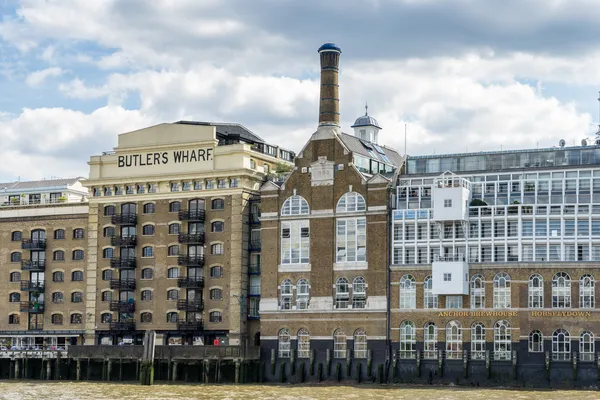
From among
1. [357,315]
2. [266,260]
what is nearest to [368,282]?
[357,315]

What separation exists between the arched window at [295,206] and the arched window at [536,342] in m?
22.3

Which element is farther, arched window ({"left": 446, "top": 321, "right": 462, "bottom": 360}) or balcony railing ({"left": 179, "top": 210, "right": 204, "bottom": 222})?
balcony railing ({"left": 179, "top": 210, "right": 204, "bottom": 222})

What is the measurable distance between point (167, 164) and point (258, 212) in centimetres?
1003

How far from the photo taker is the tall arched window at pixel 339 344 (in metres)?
104

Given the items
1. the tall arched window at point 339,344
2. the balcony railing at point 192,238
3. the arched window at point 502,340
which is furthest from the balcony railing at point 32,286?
the arched window at point 502,340

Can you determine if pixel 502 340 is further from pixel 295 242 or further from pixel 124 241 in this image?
pixel 124 241

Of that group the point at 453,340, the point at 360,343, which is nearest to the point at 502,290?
the point at 453,340

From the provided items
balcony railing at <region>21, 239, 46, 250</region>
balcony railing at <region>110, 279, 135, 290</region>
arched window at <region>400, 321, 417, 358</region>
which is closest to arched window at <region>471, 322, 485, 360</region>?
arched window at <region>400, 321, 417, 358</region>

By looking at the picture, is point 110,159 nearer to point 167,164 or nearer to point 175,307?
point 167,164

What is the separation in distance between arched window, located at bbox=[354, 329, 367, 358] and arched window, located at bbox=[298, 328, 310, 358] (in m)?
4.30

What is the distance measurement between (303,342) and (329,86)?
73.6ft

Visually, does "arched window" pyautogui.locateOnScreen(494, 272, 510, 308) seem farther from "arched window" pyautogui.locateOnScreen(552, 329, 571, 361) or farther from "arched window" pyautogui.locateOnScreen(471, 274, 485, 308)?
"arched window" pyautogui.locateOnScreen(552, 329, 571, 361)

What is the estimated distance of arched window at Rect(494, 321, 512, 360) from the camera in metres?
98.0

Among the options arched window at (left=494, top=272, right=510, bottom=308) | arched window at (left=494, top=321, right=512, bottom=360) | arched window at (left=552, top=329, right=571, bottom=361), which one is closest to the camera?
arched window at (left=552, top=329, right=571, bottom=361)
